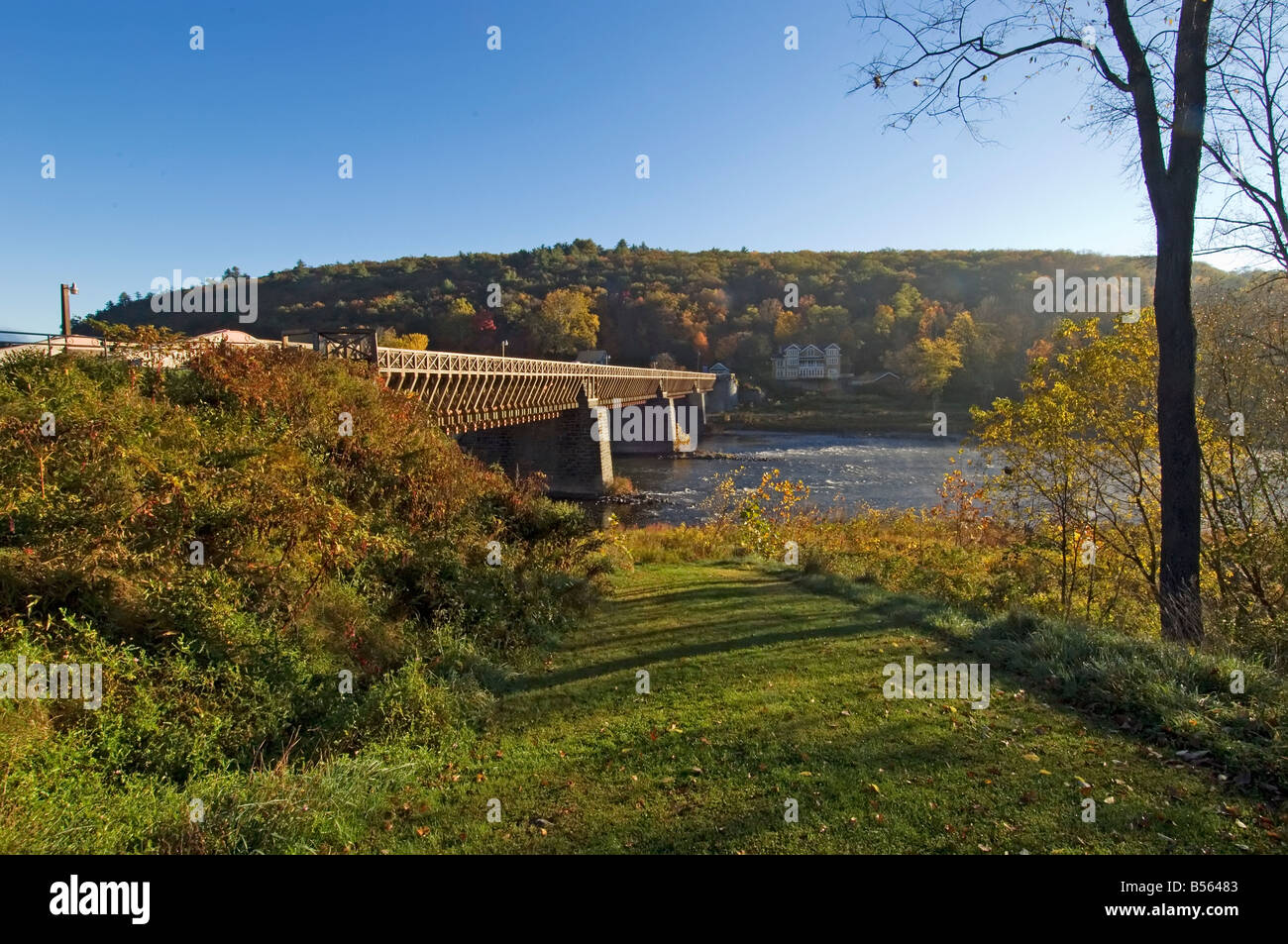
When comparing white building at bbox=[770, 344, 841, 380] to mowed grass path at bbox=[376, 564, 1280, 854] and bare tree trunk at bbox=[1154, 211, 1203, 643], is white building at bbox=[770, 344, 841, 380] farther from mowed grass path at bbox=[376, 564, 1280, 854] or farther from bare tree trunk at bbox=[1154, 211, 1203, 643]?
mowed grass path at bbox=[376, 564, 1280, 854]

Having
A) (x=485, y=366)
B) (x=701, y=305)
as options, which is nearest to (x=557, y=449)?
(x=485, y=366)

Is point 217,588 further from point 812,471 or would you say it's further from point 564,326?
point 564,326

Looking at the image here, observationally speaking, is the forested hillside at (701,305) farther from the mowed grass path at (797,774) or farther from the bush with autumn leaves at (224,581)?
the mowed grass path at (797,774)

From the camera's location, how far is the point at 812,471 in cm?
4625

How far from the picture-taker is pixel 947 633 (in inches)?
346

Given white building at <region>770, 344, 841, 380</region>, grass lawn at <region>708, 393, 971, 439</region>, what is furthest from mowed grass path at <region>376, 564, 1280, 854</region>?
white building at <region>770, 344, 841, 380</region>

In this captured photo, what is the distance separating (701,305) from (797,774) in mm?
139919

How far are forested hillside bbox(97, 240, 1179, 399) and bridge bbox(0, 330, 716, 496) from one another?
2938cm

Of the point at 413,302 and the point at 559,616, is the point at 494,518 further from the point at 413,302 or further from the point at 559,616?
the point at 413,302

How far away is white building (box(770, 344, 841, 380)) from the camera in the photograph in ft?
382

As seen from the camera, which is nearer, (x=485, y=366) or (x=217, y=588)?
(x=217, y=588)

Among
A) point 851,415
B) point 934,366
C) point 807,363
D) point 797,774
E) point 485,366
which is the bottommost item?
point 797,774
